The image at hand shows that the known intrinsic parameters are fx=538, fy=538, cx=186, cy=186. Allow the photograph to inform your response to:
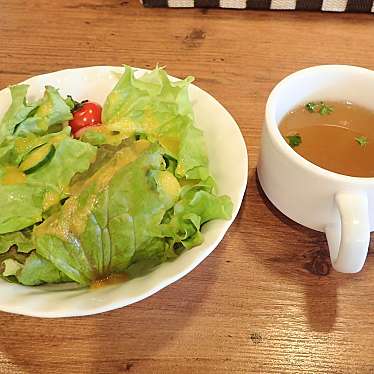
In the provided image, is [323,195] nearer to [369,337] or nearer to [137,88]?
[369,337]

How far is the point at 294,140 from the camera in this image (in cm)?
82

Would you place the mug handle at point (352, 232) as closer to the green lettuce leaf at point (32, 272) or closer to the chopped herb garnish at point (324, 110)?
the chopped herb garnish at point (324, 110)

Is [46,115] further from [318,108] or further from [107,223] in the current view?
[318,108]

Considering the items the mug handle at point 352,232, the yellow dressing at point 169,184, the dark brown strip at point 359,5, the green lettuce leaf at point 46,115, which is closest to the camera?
the mug handle at point 352,232

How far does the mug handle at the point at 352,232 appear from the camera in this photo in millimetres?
666

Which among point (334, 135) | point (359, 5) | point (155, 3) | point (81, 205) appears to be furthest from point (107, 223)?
point (359, 5)

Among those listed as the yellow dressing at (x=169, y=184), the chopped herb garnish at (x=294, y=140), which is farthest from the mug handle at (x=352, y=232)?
the yellow dressing at (x=169, y=184)

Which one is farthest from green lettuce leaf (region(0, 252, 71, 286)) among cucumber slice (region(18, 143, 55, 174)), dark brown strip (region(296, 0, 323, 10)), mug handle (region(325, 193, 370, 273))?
dark brown strip (region(296, 0, 323, 10))

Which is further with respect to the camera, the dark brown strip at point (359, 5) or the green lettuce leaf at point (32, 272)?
the dark brown strip at point (359, 5)

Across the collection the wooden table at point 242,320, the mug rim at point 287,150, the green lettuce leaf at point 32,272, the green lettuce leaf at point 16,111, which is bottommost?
the wooden table at point 242,320

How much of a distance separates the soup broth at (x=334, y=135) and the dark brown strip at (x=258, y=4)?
1.57ft

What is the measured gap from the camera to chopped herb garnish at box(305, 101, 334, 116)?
87cm

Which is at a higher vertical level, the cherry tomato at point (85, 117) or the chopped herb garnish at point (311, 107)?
the chopped herb garnish at point (311, 107)

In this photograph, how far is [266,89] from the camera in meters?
1.08
